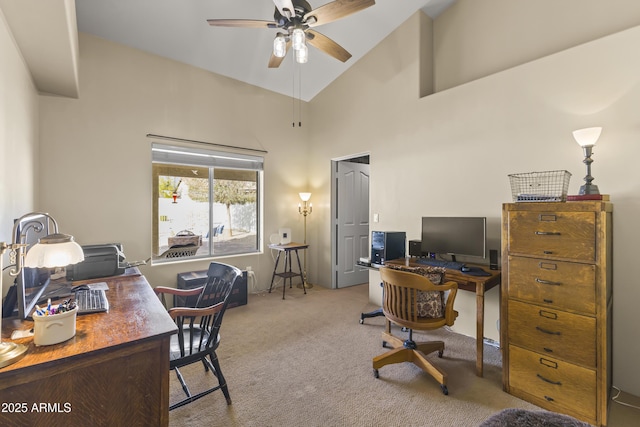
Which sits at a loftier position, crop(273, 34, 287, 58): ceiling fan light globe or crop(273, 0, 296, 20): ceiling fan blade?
crop(273, 0, 296, 20): ceiling fan blade

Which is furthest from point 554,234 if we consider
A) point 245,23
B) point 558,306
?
point 245,23

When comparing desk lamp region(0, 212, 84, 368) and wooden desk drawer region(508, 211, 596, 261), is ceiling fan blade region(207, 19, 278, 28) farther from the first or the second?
wooden desk drawer region(508, 211, 596, 261)

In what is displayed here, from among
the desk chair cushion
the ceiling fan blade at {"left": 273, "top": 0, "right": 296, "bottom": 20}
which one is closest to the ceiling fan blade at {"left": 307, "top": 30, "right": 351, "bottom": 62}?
the ceiling fan blade at {"left": 273, "top": 0, "right": 296, "bottom": 20}

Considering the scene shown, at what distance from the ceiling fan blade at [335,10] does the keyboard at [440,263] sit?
235 centimetres

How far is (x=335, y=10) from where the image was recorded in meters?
2.18

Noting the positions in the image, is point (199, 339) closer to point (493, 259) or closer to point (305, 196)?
point (493, 259)

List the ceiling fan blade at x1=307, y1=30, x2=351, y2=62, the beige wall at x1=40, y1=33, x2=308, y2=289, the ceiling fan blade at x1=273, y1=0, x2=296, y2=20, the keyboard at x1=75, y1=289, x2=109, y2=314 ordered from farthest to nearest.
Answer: the beige wall at x1=40, y1=33, x2=308, y2=289, the ceiling fan blade at x1=307, y1=30, x2=351, y2=62, the ceiling fan blade at x1=273, y1=0, x2=296, y2=20, the keyboard at x1=75, y1=289, x2=109, y2=314

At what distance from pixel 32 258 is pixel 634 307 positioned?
3.74 metres

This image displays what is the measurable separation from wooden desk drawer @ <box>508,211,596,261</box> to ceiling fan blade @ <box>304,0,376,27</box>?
1899 millimetres

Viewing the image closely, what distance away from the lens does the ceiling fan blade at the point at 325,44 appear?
→ 247 cm

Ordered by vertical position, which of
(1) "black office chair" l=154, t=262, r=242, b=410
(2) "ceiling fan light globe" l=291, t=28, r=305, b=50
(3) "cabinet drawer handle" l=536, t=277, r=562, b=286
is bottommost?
(1) "black office chair" l=154, t=262, r=242, b=410

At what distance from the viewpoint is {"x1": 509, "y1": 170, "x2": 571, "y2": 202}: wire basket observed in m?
2.12

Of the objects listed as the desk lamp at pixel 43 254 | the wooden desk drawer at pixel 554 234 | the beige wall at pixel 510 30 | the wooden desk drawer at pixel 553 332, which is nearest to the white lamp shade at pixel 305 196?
the beige wall at pixel 510 30

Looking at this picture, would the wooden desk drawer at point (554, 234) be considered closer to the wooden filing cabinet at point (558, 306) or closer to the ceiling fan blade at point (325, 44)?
the wooden filing cabinet at point (558, 306)
